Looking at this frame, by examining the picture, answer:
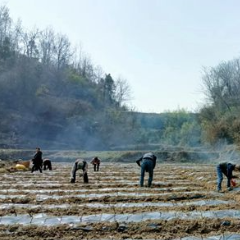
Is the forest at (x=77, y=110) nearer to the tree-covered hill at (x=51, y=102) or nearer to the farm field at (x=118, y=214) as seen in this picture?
the tree-covered hill at (x=51, y=102)

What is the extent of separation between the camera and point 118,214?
24.5 ft

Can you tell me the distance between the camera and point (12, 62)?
55500mm

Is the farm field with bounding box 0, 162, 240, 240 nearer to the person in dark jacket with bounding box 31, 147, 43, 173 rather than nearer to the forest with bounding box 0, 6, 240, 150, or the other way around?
the person in dark jacket with bounding box 31, 147, 43, 173

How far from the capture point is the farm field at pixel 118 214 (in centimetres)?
636

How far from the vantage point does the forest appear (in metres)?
43.4

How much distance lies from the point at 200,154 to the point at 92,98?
3015 cm

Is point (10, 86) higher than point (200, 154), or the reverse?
point (10, 86)

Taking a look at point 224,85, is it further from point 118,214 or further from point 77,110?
point 118,214

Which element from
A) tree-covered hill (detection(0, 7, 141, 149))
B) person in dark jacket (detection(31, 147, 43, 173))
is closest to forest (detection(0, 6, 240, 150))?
tree-covered hill (detection(0, 7, 141, 149))

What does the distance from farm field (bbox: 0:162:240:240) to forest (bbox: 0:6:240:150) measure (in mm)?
22653

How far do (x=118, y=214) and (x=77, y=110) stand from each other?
48.0 m

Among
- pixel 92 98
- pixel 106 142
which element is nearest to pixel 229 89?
pixel 106 142

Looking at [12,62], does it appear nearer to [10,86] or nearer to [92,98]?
[10,86]

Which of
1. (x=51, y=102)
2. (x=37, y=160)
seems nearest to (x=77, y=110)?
(x=51, y=102)
